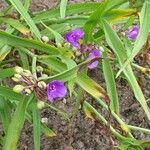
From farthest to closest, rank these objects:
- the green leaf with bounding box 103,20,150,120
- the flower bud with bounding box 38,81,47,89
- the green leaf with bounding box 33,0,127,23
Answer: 1. the green leaf with bounding box 33,0,127,23
2. the green leaf with bounding box 103,20,150,120
3. the flower bud with bounding box 38,81,47,89

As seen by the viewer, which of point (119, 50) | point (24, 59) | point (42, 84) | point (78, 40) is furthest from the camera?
point (24, 59)

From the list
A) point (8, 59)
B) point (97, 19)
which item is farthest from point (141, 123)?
point (97, 19)

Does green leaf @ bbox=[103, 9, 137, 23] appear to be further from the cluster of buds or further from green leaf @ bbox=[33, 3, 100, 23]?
the cluster of buds

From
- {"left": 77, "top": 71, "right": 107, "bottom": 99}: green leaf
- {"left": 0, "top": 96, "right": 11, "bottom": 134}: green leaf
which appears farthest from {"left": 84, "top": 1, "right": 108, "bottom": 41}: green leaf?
{"left": 0, "top": 96, "right": 11, "bottom": 134}: green leaf

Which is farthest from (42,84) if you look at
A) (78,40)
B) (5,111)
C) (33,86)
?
(5,111)

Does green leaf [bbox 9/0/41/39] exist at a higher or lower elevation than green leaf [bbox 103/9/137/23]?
higher

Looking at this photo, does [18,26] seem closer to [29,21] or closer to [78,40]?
[29,21]
